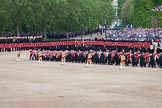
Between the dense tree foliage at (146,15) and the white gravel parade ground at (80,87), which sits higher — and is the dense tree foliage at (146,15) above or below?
above

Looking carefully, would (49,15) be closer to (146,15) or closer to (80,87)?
(146,15)

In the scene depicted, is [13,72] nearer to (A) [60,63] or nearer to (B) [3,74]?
(B) [3,74]

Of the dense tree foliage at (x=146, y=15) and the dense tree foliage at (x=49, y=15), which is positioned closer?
the dense tree foliage at (x=49, y=15)

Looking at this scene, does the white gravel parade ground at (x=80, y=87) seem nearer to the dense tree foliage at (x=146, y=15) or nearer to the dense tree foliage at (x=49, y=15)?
the dense tree foliage at (x=49, y=15)

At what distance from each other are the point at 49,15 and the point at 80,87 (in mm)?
52863

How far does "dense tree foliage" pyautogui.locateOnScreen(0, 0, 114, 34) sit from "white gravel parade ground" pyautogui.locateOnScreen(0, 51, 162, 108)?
119 ft

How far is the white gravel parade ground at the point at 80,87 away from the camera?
75.2ft

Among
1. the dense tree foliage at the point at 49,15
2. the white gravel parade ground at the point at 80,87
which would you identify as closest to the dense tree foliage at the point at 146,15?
the dense tree foliage at the point at 49,15

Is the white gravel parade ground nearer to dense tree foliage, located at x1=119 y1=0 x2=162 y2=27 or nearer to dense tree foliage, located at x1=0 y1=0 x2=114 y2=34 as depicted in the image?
dense tree foliage, located at x1=0 y1=0 x2=114 y2=34

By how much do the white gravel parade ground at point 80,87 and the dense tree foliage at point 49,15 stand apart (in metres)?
36.4

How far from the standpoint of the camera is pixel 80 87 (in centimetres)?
2800

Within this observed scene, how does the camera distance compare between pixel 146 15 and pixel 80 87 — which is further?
pixel 146 15

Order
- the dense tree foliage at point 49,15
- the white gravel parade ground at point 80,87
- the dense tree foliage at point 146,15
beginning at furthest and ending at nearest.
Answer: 1. the dense tree foliage at point 146,15
2. the dense tree foliage at point 49,15
3. the white gravel parade ground at point 80,87

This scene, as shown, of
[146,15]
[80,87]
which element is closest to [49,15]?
[146,15]
